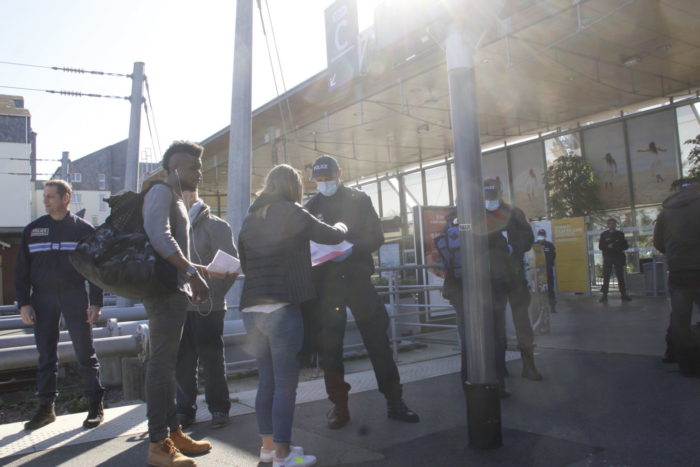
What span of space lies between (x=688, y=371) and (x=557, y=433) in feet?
6.80

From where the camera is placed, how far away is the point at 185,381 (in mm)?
4207

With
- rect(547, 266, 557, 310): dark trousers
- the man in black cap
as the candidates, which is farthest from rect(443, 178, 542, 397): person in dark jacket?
the man in black cap

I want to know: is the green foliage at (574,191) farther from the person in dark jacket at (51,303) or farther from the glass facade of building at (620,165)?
the person in dark jacket at (51,303)

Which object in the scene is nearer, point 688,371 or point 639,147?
point 688,371

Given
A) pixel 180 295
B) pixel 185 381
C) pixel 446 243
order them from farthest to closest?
1. pixel 446 243
2. pixel 185 381
3. pixel 180 295

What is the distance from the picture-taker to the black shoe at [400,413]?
13.0 feet

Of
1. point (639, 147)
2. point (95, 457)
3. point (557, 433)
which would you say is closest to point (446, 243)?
point (557, 433)

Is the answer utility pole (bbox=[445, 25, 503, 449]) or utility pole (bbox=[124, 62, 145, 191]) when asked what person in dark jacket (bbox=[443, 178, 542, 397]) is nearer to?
utility pole (bbox=[445, 25, 503, 449])

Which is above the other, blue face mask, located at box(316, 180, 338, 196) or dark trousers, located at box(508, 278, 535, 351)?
blue face mask, located at box(316, 180, 338, 196)

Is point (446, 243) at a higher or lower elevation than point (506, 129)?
lower

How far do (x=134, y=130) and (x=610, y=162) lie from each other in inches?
636

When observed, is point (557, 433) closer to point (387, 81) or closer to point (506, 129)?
point (387, 81)

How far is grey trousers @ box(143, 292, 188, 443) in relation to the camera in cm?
315

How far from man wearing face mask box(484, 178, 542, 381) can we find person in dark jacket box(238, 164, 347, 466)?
1.90 meters
